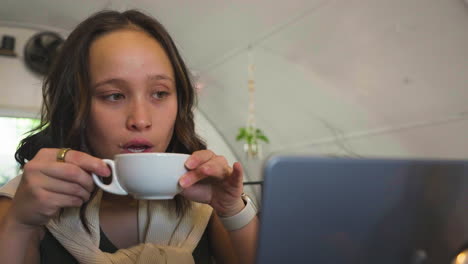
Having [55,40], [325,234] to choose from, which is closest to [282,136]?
[55,40]

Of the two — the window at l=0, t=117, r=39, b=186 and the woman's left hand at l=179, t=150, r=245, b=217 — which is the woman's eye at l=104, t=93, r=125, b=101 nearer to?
the woman's left hand at l=179, t=150, r=245, b=217

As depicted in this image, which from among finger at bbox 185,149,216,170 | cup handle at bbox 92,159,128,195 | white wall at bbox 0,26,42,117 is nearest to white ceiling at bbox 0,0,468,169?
white wall at bbox 0,26,42,117

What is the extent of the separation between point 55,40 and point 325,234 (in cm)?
441

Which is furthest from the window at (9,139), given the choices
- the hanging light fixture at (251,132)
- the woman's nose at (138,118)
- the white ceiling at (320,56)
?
the woman's nose at (138,118)

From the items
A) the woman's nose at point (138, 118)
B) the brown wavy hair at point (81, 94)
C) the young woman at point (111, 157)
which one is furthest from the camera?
the brown wavy hair at point (81, 94)

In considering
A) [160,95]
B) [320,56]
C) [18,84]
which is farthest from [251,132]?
[160,95]

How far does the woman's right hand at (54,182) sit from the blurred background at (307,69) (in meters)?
1.48

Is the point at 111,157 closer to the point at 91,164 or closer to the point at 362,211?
the point at 91,164

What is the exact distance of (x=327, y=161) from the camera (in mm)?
366

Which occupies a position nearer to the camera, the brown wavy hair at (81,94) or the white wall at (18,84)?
the brown wavy hair at (81,94)

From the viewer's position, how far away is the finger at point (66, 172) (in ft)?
1.97

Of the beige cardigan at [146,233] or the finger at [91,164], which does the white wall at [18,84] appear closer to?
the beige cardigan at [146,233]

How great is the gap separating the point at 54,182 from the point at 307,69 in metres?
3.11

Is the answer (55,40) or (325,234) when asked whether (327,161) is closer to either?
(325,234)
